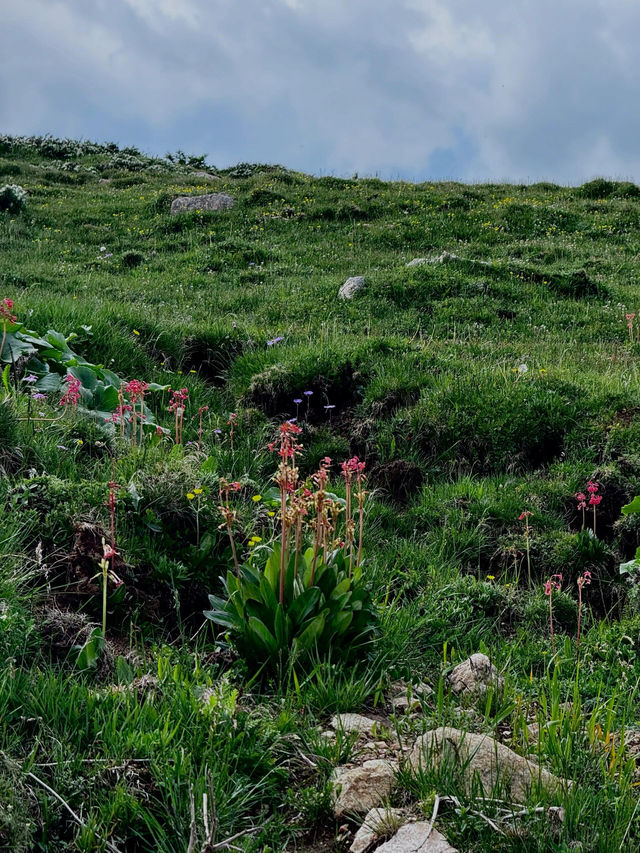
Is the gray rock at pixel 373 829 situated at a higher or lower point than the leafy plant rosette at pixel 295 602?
lower

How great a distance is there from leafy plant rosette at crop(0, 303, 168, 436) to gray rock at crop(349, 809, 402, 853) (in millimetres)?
4135

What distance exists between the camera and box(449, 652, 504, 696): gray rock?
3.50 meters

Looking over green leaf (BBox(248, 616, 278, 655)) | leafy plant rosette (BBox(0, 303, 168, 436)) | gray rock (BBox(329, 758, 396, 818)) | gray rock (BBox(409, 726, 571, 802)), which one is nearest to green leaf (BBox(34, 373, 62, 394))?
leafy plant rosette (BBox(0, 303, 168, 436))

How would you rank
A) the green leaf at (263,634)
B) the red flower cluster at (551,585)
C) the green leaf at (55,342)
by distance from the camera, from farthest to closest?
the green leaf at (55,342)
the red flower cluster at (551,585)
the green leaf at (263,634)

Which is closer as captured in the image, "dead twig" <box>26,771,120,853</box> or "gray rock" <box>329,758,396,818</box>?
"dead twig" <box>26,771,120,853</box>

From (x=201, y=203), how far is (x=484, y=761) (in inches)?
748

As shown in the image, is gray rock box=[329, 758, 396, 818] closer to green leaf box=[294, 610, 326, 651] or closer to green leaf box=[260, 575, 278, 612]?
green leaf box=[294, 610, 326, 651]

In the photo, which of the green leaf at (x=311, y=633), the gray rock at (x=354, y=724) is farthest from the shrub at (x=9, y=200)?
the gray rock at (x=354, y=724)

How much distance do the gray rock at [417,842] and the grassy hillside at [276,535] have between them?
9cm

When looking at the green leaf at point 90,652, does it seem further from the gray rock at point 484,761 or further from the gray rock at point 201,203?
the gray rock at point 201,203

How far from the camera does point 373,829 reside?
8.24ft

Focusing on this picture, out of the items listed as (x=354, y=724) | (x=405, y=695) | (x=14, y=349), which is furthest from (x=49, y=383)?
(x=354, y=724)

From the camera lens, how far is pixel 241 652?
3.64m

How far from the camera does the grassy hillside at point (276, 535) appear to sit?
268 cm
